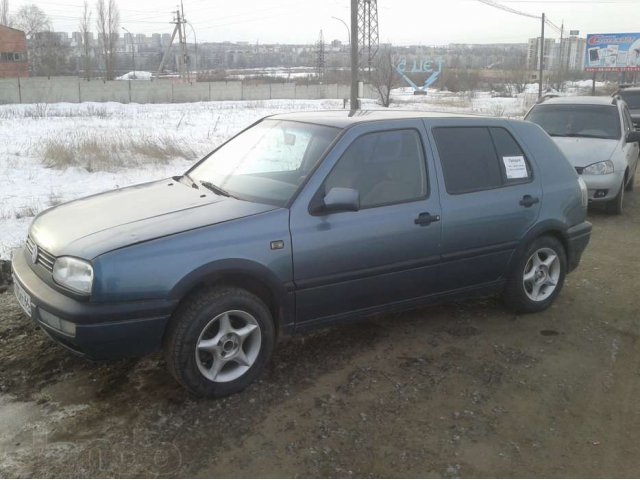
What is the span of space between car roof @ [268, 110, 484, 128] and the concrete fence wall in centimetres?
4386

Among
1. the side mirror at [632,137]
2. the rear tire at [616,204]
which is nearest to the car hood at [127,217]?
the rear tire at [616,204]

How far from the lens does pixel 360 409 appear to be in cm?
350

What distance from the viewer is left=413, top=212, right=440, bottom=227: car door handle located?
4154 millimetres

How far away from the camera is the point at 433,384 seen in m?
3.82

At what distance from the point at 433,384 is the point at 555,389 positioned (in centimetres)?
77

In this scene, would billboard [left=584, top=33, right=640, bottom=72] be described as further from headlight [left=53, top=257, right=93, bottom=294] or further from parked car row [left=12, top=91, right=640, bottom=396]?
headlight [left=53, top=257, right=93, bottom=294]

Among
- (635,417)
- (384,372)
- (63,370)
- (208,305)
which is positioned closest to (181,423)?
(208,305)

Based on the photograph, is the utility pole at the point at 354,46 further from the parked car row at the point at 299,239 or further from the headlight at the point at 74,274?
the headlight at the point at 74,274

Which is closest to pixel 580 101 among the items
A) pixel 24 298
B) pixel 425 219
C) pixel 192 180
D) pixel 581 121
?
pixel 581 121

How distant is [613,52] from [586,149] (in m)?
35.4

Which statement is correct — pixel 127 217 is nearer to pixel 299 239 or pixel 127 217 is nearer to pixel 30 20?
pixel 299 239

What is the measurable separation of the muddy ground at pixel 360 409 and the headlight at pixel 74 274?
75cm

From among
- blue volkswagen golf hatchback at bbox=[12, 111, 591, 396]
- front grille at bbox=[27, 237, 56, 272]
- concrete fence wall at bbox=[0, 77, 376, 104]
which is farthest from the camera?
concrete fence wall at bbox=[0, 77, 376, 104]

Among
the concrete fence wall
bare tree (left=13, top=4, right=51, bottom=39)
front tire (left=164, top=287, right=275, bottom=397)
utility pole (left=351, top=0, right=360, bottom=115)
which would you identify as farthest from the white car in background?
bare tree (left=13, top=4, right=51, bottom=39)
